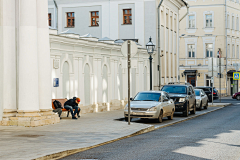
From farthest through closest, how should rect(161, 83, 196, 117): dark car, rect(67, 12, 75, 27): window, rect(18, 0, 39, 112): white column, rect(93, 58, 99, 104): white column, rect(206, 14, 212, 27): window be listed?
1. rect(206, 14, 212, 27): window
2. rect(67, 12, 75, 27): window
3. rect(93, 58, 99, 104): white column
4. rect(161, 83, 196, 117): dark car
5. rect(18, 0, 39, 112): white column

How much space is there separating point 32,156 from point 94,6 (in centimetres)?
3221

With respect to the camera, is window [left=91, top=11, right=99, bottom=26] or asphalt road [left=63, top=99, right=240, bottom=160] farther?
window [left=91, top=11, right=99, bottom=26]

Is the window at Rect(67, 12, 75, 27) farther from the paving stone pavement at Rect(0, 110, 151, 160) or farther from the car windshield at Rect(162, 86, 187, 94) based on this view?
the paving stone pavement at Rect(0, 110, 151, 160)

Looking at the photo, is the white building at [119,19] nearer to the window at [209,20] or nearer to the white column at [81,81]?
the white column at [81,81]

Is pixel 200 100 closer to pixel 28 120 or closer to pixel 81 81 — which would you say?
pixel 81 81

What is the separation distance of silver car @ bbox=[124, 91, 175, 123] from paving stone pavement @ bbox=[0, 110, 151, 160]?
1894 mm

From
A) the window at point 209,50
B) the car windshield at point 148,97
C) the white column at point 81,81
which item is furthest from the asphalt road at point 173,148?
the window at point 209,50

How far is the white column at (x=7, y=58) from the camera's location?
57.4ft

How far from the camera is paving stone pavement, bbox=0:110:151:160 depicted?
34.1ft

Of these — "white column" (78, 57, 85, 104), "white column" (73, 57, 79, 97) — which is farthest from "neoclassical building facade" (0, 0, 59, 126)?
"white column" (78, 57, 85, 104)

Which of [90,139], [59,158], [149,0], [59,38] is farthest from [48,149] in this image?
[149,0]

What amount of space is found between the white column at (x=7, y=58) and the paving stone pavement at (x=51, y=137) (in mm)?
1505

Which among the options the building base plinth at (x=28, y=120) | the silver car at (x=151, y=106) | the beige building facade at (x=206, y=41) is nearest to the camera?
the building base plinth at (x=28, y=120)

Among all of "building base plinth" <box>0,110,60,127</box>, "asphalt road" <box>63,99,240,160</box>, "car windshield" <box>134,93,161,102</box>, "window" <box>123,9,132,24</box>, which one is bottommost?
"asphalt road" <box>63,99,240,160</box>
